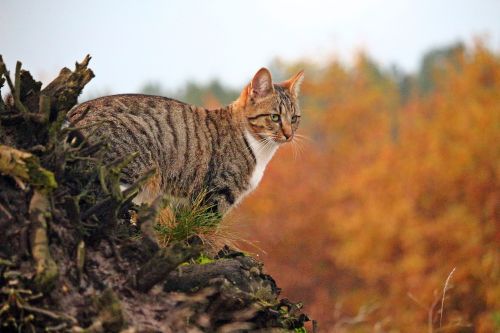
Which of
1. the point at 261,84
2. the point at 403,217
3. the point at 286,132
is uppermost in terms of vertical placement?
the point at 261,84

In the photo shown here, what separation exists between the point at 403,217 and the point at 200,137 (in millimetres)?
18155

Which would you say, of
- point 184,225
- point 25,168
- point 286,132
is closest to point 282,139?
point 286,132

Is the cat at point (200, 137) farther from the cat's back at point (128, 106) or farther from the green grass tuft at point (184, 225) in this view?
the green grass tuft at point (184, 225)

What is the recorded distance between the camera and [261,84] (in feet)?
24.1

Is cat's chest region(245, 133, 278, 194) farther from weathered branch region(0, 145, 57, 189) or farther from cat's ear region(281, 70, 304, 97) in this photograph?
weathered branch region(0, 145, 57, 189)

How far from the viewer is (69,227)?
11.1 ft

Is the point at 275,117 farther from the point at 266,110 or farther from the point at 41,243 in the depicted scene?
the point at 41,243

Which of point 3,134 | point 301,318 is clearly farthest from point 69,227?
point 301,318

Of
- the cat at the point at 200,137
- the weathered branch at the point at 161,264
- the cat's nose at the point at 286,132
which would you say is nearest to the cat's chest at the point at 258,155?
the cat at the point at 200,137

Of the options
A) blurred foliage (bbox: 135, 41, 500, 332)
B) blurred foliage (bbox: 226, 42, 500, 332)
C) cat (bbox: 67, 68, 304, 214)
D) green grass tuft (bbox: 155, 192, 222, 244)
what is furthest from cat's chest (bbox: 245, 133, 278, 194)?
blurred foliage (bbox: 226, 42, 500, 332)

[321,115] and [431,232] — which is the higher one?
[321,115]

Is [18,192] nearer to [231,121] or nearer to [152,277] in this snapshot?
[152,277]

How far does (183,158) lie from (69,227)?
10.2ft

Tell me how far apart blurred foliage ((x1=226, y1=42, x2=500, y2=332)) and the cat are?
1256 cm
